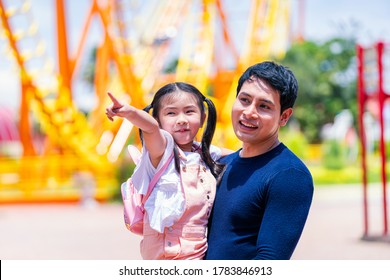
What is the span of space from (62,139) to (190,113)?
841 cm

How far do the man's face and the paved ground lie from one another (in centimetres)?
324

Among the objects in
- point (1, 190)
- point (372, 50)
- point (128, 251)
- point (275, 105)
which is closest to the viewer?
point (275, 105)

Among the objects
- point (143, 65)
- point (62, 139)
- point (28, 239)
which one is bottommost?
point (28, 239)

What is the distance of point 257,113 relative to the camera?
4.85ft

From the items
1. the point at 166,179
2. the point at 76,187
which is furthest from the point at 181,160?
the point at 76,187

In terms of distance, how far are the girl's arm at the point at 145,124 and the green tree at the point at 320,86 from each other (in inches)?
792

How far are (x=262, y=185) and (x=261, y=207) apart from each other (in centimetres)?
5

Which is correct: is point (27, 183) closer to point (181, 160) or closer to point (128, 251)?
point (128, 251)

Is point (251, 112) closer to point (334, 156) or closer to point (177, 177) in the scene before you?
point (177, 177)

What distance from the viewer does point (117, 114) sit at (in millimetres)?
1380

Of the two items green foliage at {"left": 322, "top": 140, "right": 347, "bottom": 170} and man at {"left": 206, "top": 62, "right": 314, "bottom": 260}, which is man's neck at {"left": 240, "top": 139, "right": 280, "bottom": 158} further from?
green foliage at {"left": 322, "top": 140, "right": 347, "bottom": 170}

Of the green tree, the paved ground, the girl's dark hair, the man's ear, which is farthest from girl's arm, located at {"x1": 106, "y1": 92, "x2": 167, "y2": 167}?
the green tree

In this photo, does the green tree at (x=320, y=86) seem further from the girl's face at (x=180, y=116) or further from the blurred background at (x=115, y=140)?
the girl's face at (x=180, y=116)

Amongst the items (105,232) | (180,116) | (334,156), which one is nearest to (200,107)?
(180,116)
